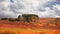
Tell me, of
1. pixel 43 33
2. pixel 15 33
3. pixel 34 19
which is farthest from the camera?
pixel 34 19

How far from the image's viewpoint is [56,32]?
91.4 feet

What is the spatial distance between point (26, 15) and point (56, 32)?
16710 mm

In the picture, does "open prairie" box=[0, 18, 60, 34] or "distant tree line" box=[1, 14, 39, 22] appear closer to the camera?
"open prairie" box=[0, 18, 60, 34]

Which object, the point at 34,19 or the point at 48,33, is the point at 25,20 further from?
the point at 48,33

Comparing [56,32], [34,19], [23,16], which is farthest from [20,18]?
[56,32]

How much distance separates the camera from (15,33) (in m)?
24.8

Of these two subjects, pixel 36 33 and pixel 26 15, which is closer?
pixel 36 33

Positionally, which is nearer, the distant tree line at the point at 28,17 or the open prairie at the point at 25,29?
the open prairie at the point at 25,29

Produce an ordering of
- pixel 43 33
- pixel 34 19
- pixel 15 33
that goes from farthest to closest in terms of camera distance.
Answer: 1. pixel 34 19
2. pixel 43 33
3. pixel 15 33

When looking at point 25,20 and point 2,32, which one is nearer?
point 2,32

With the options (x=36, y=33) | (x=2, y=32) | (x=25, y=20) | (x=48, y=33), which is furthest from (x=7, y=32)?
(x=25, y=20)

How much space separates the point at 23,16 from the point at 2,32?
18539 millimetres

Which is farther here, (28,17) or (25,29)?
Result: (28,17)

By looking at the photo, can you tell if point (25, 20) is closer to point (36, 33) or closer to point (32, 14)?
point (32, 14)
